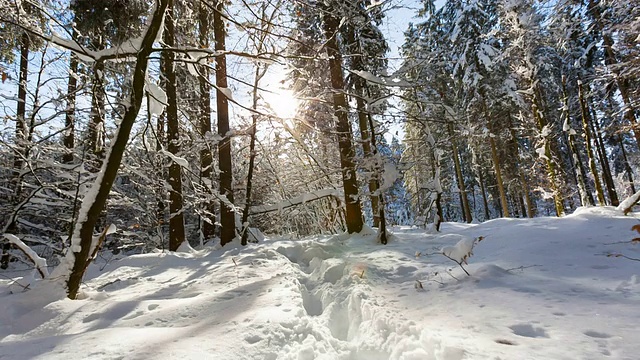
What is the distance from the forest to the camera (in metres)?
3.37

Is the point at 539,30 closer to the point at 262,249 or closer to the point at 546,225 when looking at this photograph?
the point at 546,225

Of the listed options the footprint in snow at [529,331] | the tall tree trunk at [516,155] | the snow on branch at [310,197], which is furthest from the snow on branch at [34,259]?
the tall tree trunk at [516,155]

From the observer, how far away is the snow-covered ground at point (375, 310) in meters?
1.82

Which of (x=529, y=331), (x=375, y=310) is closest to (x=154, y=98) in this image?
(x=375, y=310)

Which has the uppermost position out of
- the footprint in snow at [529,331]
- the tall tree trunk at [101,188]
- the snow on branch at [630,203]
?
the tall tree trunk at [101,188]

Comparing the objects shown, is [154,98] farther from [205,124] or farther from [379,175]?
[205,124]

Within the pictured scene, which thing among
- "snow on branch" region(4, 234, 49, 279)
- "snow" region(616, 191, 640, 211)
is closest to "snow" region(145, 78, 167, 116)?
"snow on branch" region(4, 234, 49, 279)

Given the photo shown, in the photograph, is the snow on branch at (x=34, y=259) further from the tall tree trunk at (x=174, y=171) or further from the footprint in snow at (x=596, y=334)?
the footprint in snow at (x=596, y=334)

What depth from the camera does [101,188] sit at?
3.33 m

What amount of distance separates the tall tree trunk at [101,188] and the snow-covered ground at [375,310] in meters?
0.27

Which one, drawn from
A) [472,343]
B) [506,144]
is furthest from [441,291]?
[506,144]

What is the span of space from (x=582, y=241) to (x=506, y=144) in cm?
1623

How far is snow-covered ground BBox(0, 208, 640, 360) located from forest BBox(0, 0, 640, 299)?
3.40 ft

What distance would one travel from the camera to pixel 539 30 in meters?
12.2
